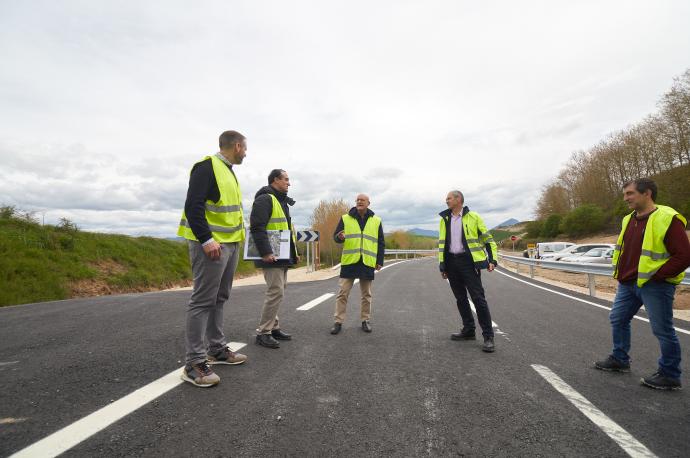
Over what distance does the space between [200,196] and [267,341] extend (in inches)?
75.6

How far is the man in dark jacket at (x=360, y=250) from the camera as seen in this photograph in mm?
5266

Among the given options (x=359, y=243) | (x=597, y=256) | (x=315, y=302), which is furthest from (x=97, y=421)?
(x=597, y=256)

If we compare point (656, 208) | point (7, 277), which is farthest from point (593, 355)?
point (7, 277)

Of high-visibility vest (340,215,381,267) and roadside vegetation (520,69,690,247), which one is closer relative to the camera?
high-visibility vest (340,215,381,267)

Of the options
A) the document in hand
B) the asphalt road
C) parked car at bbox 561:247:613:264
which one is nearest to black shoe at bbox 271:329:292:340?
the asphalt road

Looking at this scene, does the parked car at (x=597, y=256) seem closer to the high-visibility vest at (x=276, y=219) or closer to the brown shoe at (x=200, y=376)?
the high-visibility vest at (x=276, y=219)

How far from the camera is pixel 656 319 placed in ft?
10.6

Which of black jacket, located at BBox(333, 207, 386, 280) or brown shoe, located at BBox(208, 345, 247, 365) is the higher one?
black jacket, located at BBox(333, 207, 386, 280)

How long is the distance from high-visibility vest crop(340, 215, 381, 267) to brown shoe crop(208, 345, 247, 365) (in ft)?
7.13

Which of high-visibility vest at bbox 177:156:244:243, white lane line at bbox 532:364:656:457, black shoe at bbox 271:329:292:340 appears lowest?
white lane line at bbox 532:364:656:457

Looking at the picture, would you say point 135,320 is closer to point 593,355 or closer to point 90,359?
point 90,359

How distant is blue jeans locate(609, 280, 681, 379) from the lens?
3137mm

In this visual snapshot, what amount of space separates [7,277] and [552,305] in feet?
41.2

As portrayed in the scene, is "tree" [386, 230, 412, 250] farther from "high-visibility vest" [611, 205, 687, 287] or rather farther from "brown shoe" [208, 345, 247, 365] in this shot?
"brown shoe" [208, 345, 247, 365]
